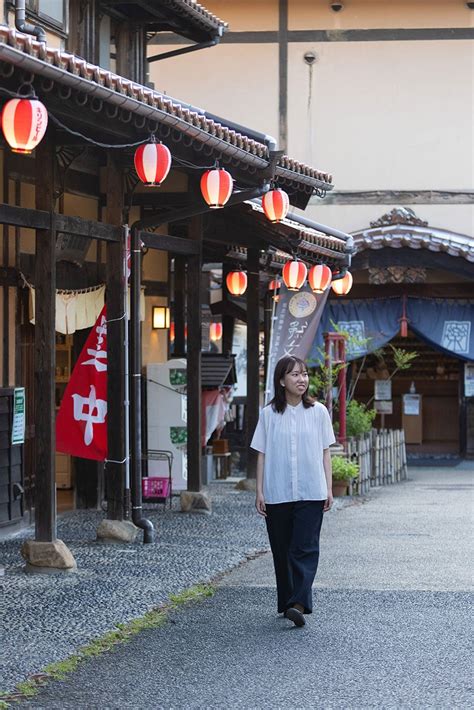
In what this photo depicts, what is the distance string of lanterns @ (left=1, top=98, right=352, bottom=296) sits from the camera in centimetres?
932

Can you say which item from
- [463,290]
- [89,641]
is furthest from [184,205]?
[463,290]

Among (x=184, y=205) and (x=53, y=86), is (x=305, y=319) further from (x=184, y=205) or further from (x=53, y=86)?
(x=53, y=86)

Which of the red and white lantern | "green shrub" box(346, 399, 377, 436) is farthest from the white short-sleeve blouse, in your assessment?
"green shrub" box(346, 399, 377, 436)

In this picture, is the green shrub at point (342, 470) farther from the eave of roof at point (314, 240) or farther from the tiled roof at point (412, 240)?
the tiled roof at point (412, 240)

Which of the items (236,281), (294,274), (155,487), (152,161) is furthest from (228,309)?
(152,161)

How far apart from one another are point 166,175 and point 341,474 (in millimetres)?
A: 7196

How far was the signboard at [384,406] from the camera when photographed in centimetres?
2775

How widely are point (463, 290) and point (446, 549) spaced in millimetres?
13588

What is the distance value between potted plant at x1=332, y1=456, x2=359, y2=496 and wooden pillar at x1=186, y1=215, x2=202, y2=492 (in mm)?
3991

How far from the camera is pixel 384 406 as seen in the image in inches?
1093

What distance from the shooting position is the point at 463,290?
26.1 metres

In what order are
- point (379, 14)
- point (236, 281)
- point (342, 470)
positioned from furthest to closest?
1. point (379, 14)
2. point (236, 281)
3. point (342, 470)

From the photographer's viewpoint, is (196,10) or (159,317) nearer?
(196,10)

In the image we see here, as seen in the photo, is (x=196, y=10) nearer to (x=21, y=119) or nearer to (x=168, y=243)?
(x=168, y=243)
